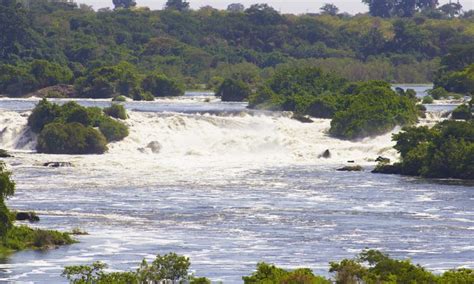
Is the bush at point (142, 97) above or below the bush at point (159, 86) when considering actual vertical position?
below

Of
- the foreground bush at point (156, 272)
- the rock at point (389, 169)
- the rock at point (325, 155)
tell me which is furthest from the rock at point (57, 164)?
the foreground bush at point (156, 272)

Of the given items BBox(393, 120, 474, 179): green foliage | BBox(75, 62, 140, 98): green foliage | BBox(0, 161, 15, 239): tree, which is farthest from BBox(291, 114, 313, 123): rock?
BBox(0, 161, 15, 239): tree

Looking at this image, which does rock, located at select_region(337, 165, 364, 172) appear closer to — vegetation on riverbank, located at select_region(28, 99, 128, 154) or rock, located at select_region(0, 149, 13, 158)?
vegetation on riverbank, located at select_region(28, 99, 128, 154)

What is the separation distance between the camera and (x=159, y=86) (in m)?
156

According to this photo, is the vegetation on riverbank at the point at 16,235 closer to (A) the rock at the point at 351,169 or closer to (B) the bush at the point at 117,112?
(A) the rock at the point at 351,169

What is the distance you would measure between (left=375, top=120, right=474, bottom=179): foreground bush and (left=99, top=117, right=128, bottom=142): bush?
20.2m

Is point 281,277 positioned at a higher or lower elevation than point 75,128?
higher

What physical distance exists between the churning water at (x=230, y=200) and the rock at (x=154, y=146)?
0.21m

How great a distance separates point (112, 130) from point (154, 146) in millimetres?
3132

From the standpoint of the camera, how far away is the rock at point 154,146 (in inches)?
3930

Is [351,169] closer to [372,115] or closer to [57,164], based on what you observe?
[57,164]

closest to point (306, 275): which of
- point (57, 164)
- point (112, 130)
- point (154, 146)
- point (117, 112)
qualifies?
point (57, 164)

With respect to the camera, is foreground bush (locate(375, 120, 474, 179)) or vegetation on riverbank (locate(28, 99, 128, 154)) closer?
foreground bush (locate(375, 120, 474, 179))

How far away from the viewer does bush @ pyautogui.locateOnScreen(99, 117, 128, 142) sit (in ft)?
331
